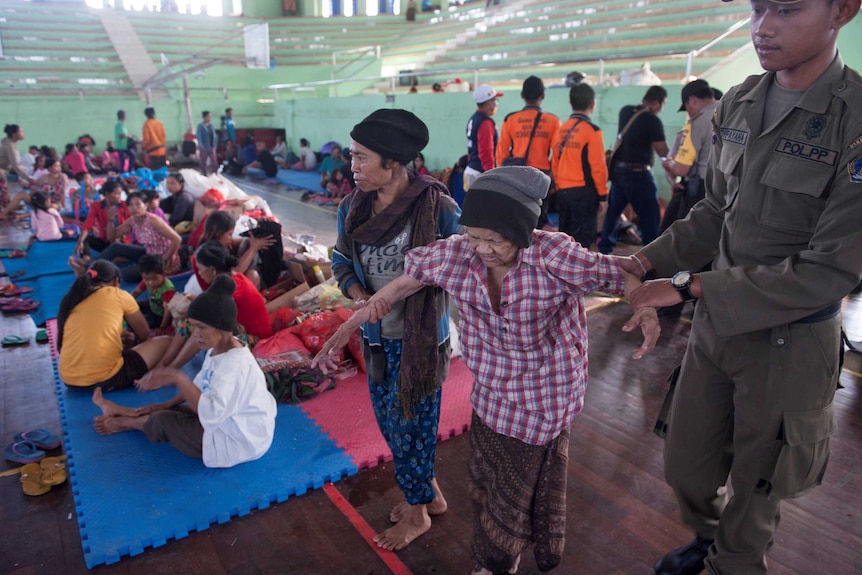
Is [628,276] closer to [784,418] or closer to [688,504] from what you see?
[784,418]

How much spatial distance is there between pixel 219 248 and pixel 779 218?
11.4ft

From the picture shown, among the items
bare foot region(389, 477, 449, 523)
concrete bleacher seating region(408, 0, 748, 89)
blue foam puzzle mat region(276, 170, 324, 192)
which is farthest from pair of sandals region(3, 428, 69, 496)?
blue foam puzzle mat region(276, 170, 324, 192)


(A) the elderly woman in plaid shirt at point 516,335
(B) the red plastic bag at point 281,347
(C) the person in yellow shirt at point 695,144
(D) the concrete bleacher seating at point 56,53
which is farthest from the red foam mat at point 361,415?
(D) the concrete bleacher seating at point 56,53

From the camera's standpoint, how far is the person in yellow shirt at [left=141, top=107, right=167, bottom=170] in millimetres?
11906

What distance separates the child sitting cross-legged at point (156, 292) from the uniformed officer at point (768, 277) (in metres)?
3.89

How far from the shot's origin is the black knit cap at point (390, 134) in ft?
6.89

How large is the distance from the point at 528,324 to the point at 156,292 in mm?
3850

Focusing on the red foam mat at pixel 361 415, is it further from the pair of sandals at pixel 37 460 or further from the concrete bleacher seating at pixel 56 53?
the concrete bleacher seating at pixel 56 53

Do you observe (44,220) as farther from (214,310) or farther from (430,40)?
(430,40)

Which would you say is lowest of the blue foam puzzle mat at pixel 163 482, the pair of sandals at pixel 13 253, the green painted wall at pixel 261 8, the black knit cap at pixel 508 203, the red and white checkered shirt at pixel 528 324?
the blue foam puzzle mat at pixel 163 482

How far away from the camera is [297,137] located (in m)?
16.6

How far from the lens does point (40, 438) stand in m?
3.29

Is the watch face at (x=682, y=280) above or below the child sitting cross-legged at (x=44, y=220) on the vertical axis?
above

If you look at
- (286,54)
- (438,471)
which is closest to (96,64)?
(286,54)
